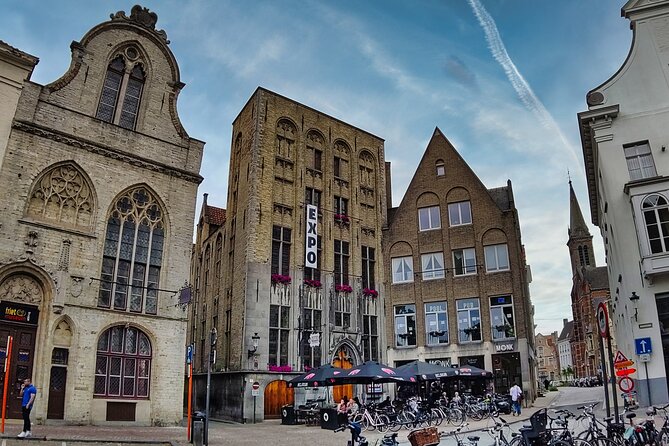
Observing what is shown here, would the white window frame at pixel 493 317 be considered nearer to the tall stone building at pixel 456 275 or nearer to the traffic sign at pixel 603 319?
the tall stone building at pixel 456 275

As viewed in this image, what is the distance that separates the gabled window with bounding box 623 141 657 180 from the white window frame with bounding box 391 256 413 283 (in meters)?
13.9

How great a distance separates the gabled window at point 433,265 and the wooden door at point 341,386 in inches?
284

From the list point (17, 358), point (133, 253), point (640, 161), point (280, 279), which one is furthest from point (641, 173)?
point (17, 358)

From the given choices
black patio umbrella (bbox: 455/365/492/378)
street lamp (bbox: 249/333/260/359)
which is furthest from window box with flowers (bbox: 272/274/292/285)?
black patio umbrella (bbox: 455/365/492/378)

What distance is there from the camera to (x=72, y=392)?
16.7m

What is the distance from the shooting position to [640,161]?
842 inches

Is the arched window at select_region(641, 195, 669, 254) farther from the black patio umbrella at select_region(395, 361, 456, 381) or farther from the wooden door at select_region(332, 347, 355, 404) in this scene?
the wooden door at select_region(332, 347, 355, 404)

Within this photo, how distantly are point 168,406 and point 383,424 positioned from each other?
8048mm

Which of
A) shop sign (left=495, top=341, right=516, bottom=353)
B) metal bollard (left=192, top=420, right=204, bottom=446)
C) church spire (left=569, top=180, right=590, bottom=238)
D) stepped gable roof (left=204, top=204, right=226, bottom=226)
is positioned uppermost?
church spire (left=569, top=180, right=590, bottom=238)

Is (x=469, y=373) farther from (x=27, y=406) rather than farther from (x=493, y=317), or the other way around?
(x=27, y=406)

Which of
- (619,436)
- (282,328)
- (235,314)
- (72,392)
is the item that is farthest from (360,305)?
(619,436)

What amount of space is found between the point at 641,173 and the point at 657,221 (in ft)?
8.65

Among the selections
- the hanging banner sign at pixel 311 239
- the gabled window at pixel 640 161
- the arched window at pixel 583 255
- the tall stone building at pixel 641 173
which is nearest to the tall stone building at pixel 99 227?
the hanging banner sign at pixel 311 239

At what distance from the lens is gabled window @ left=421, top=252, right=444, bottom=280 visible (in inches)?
1224
